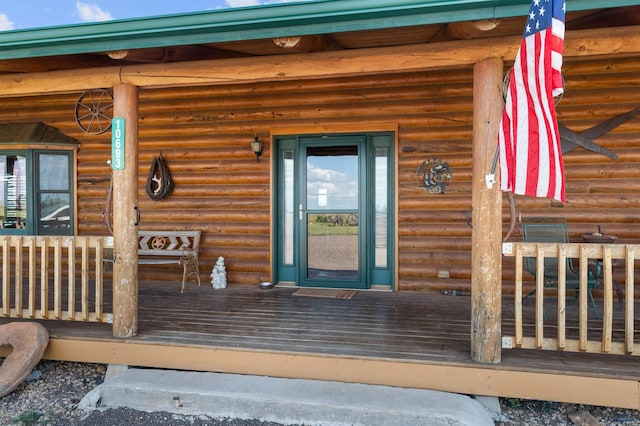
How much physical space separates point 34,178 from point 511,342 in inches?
252

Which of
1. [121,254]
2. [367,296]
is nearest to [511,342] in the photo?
[367,296]

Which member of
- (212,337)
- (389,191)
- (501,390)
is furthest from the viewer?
(389,191)

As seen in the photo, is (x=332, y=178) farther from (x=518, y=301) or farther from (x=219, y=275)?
(x=518, y=301)

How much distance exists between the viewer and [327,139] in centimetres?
532

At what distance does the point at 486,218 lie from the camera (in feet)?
9.59

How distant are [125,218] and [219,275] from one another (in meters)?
2.10

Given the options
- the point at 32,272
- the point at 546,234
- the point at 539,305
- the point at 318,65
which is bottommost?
the point at 539,305

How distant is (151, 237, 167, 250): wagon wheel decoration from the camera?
5691 mm

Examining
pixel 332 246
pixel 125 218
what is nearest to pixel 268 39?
pixel 125 218

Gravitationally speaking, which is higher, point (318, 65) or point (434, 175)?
point (318, 65)

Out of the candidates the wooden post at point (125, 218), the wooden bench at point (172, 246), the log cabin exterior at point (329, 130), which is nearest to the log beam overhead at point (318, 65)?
the log cabin exterior at point (329, 130)

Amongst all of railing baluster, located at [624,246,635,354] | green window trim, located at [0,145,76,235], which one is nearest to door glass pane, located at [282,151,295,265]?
green window trim, located at [0,145,76,235]

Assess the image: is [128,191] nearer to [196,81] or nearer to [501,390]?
[196,81]

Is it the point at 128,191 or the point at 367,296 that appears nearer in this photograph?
the point at 128,191
